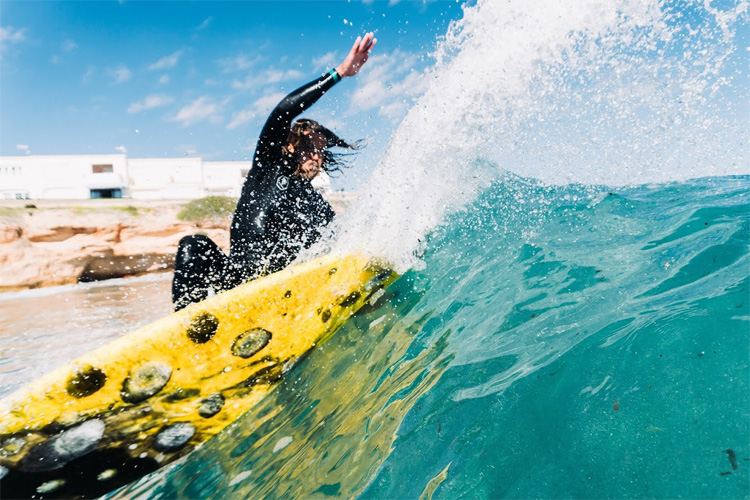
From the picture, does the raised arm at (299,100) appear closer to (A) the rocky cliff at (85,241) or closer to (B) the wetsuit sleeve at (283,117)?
(B) the wetsuit sleeve at (283,117)

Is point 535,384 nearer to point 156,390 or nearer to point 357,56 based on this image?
point 156,390

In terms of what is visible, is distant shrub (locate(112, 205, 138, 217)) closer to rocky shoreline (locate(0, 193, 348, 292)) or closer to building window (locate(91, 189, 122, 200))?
rocky shoreline (locate(0, 193, 348, 292))

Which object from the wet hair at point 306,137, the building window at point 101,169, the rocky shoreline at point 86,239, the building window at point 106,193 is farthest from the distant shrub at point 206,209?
the building window at point 101,169

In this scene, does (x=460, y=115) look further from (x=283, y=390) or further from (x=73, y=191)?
(x=73, y=191)

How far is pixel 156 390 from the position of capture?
1.91 m

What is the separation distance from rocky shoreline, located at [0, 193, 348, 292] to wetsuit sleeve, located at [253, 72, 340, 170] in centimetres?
775

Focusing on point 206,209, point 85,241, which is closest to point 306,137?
point 85,241

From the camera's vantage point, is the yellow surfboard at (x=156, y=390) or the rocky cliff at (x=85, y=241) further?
the rocky cliff at (x=85, y=241)

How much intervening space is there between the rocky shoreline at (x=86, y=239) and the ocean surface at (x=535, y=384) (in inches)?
318

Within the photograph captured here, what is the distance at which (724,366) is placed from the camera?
1.33 m

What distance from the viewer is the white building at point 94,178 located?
3494 centimetres

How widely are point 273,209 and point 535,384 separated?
1.71 m

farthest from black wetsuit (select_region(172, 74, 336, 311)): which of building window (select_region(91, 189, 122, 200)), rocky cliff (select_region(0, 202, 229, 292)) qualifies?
building window (select_region(91, 189, 122, 200))

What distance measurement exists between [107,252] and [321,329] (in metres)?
11.0
